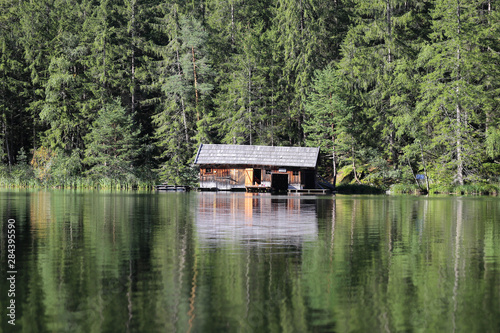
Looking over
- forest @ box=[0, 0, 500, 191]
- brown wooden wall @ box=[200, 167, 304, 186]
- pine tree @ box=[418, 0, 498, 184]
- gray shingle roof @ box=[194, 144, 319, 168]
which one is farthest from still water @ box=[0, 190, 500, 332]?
brown wooden wall @ box=[200, 167, 304, 186]

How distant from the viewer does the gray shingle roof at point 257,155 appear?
5375 centimetres

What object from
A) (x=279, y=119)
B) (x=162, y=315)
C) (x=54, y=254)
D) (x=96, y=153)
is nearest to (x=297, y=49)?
(x=279, y=119)

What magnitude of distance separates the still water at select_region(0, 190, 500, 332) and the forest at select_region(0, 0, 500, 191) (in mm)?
35199

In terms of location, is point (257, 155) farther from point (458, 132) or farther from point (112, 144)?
point (458, 132)

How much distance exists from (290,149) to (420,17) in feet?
63.0

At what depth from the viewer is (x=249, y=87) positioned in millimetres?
61406

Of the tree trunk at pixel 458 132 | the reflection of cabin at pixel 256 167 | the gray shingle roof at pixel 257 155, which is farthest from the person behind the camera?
the reflection of cabin at pixel 256 167

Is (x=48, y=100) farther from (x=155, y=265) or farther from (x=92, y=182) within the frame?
(x=155, y=265)

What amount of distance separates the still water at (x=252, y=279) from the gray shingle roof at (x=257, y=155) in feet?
115

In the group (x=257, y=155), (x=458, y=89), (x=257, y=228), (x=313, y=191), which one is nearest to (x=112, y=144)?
(x=257, y=155)

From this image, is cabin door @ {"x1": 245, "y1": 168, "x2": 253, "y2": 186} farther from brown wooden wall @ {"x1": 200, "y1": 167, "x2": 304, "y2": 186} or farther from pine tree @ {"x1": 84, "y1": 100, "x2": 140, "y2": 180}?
pine tree @ {"x1": 84, "y1": 100, "x2": 140, "y2": 180}

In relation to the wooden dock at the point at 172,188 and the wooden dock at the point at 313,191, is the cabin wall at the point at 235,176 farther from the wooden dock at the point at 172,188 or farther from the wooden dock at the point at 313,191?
the wooden dock at the point at 172,188

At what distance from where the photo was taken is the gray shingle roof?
5375 centimetres
